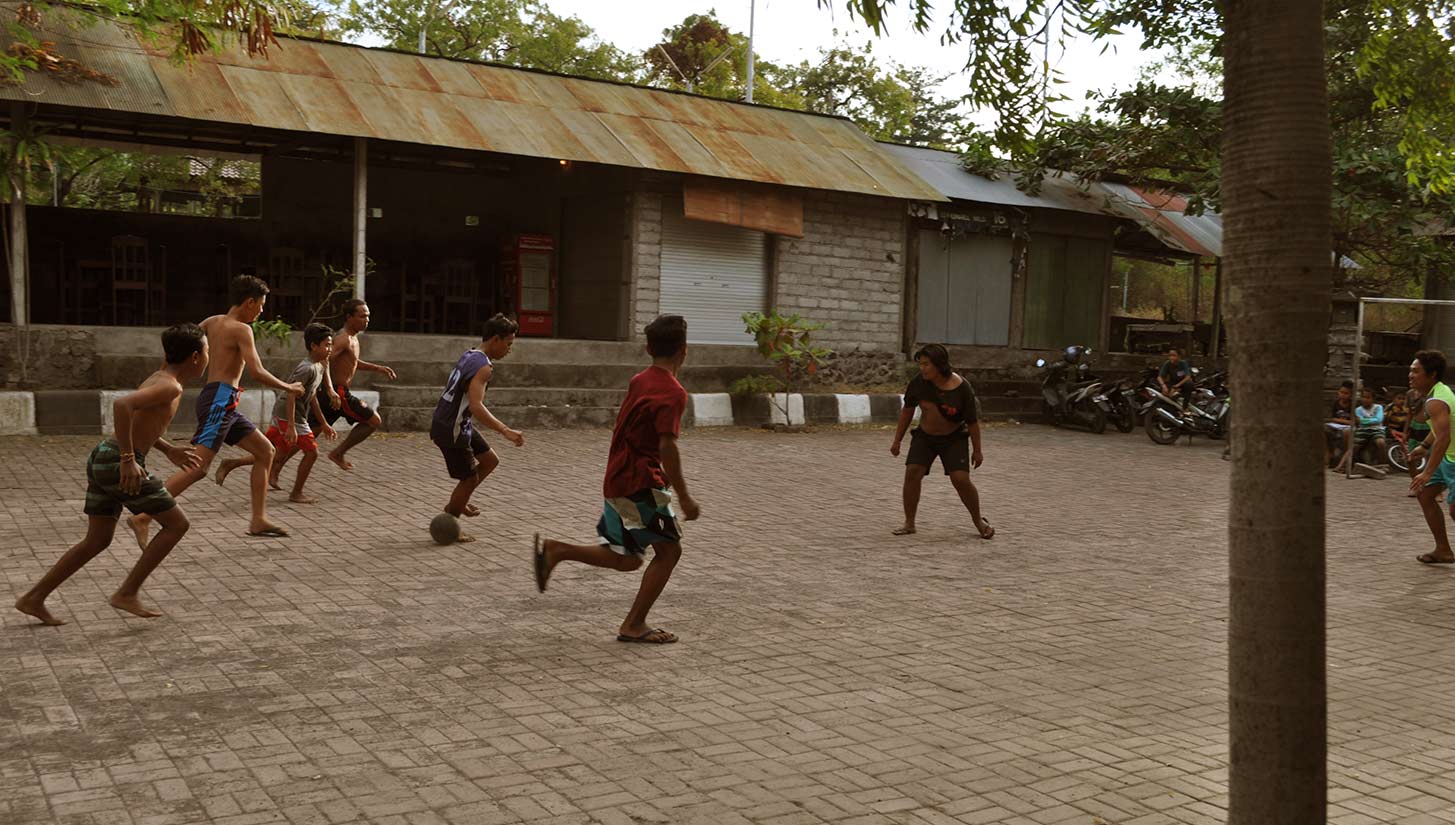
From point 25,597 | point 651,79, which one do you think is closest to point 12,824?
point 25,597

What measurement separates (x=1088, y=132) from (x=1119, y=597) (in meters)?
14.6

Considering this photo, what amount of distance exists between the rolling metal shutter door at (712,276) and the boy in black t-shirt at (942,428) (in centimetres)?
892

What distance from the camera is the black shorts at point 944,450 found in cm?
1038

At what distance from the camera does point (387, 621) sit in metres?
6.91

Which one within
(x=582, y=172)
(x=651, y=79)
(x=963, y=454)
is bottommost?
(x=963, y=454)

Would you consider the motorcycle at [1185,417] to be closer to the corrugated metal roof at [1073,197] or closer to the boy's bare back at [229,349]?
the corrugated metal roof at [1073,197]

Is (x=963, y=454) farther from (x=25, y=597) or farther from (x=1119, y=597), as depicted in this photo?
(x=25, y=597)

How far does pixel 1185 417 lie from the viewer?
19.3 meters

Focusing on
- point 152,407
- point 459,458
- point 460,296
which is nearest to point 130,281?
point 460,296

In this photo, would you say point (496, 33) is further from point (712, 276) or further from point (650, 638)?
point (650, 638)

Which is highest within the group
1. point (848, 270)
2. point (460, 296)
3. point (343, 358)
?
point (848, 270)

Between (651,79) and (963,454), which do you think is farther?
(651,79)

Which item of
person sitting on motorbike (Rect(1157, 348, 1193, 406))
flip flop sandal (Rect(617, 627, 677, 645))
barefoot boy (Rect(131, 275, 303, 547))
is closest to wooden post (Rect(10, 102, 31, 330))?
barefoot boy (Rect(131, 275, 303, 547))

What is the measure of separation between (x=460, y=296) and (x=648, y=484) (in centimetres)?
1650
